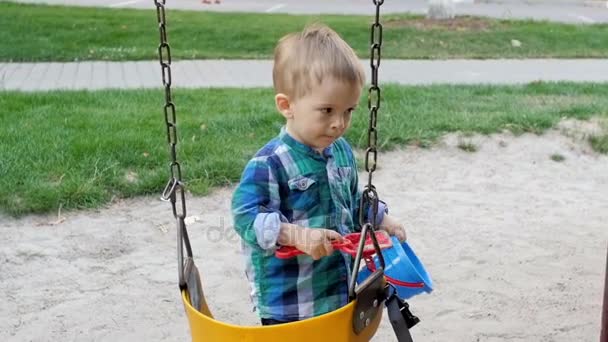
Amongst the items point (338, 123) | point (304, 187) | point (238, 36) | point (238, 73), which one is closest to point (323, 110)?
point (338, 123)

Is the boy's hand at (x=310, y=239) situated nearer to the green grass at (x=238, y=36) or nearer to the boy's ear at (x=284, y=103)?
the boy's ear at (x=284, y=103)

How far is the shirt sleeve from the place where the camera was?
1.67 meters

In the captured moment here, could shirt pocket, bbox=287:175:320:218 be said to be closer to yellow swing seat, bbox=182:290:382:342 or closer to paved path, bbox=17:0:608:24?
yellow swing seat, bbox=182:290:382:342

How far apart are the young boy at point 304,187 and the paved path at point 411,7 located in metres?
11.8

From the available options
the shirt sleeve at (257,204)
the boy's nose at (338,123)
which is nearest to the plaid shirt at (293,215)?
the shirt sleeve at (257,204)

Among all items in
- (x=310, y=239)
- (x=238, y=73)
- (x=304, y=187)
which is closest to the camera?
(x=310, y=239)

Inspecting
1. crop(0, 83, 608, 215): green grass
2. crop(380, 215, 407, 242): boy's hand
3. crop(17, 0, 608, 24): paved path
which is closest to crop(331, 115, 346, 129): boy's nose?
crop(380, 215, 407, 242): boy's hand

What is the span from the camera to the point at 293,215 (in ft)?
5.78

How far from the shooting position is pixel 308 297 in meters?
1.81

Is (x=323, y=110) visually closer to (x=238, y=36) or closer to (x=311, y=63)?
(x=311, y=63)

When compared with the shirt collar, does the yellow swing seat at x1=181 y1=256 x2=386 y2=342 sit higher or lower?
Answer: lower

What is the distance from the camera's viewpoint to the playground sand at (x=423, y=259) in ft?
9.32

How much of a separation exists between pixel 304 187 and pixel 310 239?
157 millimetres

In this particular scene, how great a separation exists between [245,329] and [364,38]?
8156 millimetres
